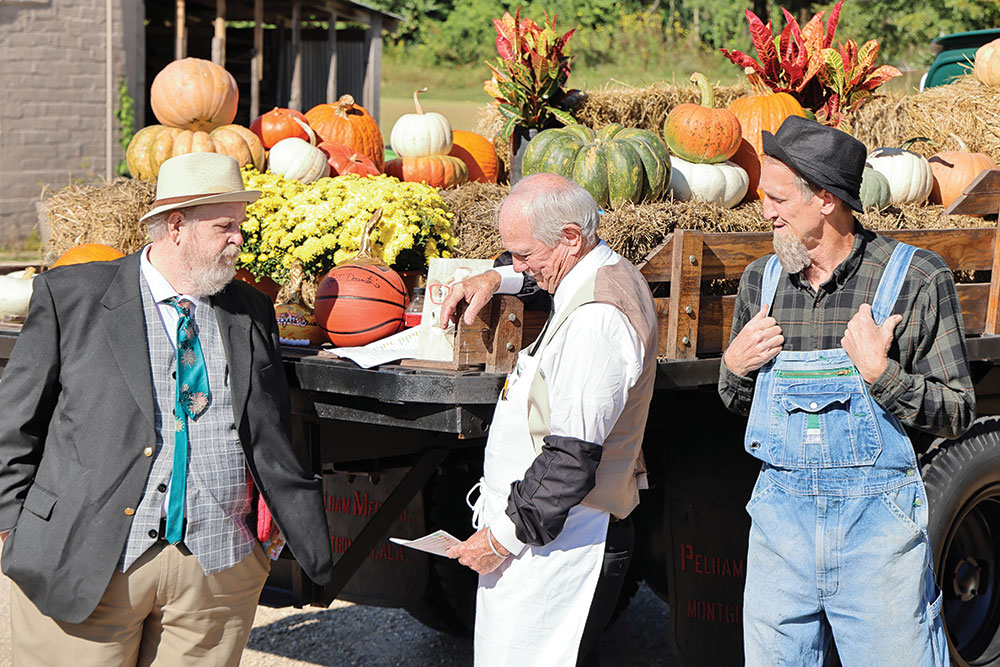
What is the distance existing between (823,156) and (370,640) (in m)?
3.15

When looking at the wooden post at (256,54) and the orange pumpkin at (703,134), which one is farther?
the wooden post at (256,54)

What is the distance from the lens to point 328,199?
4.42 metres

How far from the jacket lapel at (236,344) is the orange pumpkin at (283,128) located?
256 centimetres

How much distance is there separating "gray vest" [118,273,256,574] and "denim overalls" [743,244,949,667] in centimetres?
147

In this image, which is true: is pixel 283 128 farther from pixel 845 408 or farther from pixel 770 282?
Result: pixel 845 408

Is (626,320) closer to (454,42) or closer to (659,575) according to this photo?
(659,575)

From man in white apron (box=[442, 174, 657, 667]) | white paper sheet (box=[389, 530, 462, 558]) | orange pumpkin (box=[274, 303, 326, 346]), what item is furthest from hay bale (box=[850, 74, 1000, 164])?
white paper sheet (box=[389, 530, 462, 558])

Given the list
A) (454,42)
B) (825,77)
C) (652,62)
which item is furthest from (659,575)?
(454,42)

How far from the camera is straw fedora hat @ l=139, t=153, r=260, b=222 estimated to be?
3.08 metres

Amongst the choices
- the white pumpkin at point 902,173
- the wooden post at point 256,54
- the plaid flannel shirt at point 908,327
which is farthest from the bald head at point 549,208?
the wooden post at point 256,54

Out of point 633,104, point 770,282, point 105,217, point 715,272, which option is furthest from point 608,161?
point 105,217

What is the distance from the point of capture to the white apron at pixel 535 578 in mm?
3064

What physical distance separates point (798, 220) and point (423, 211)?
1700mm

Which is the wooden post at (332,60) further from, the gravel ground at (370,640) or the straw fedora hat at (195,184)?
the straw fedora hat at (195,184)
